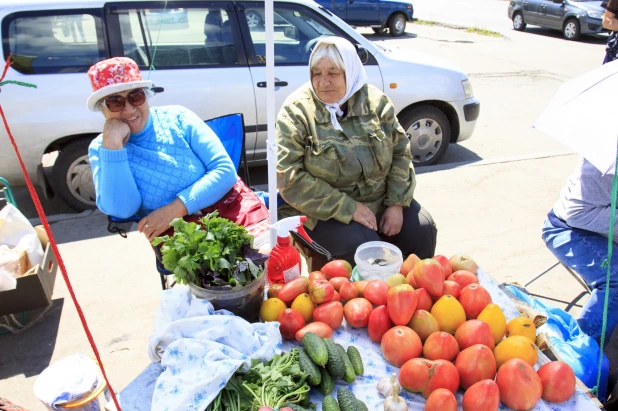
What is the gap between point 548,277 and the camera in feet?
11.6

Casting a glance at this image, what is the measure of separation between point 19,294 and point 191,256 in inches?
66.7

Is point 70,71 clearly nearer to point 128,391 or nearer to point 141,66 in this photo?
point 141,66

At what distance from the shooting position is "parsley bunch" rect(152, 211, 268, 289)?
65.6 inches

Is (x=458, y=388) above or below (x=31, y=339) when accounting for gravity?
above

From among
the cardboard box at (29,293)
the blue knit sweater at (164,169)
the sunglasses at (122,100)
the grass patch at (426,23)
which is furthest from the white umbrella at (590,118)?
the grass patch at (426,23)

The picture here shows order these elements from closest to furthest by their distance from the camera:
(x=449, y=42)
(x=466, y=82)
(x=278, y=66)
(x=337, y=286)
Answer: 1. (x=337, y=286)
2. (x=278, y=66)
3. (x=466, y=82)
4. (x=449, y=42)

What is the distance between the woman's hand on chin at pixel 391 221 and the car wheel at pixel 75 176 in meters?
2.80

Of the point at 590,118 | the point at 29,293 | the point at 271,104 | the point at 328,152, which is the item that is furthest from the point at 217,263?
the point at 29,293

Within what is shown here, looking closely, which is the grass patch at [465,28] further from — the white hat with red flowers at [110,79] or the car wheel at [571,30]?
the white hat with red flowers at [110,79]

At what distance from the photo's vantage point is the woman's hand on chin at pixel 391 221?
2785 millimetres

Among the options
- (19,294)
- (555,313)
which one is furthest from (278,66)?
(555,313)

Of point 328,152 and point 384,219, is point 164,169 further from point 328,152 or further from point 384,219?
point 384,219

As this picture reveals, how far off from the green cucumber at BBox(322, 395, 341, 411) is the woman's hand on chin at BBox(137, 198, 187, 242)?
1374 millimetres

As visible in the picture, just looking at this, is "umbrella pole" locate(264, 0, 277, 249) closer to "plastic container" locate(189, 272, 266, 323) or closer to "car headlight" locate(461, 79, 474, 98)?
"plastic container" locate(189, 272, 266, 323)
